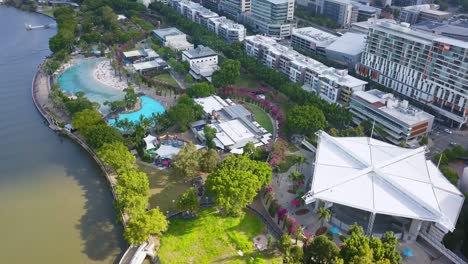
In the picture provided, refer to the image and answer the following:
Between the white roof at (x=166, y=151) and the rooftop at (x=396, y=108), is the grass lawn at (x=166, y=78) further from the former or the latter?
the rooftop at (x=396, y=108)

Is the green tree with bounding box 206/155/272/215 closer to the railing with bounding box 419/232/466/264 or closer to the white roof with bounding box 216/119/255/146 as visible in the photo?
the white roof with bounding box 216/119/255/146

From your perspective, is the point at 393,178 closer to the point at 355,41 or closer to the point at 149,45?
the point at 355,41

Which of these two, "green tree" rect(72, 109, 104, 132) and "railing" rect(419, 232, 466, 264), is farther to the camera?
"green tree" rect(72, 109, 104, 132)

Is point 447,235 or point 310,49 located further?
point 310,49

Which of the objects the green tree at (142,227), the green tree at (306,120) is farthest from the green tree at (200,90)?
the green tree at (142,227)

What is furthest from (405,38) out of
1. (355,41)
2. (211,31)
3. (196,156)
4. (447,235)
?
(211,31)

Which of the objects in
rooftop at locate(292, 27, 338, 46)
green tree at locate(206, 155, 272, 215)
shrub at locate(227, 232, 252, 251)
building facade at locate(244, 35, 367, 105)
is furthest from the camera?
rooftop at locate(292, 27, 338, 46)

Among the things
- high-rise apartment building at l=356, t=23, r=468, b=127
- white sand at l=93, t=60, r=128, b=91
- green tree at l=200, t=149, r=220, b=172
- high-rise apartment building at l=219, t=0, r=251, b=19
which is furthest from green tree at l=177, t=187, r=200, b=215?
high-rise apartment building at l=219, t=0, r=251, b=19
